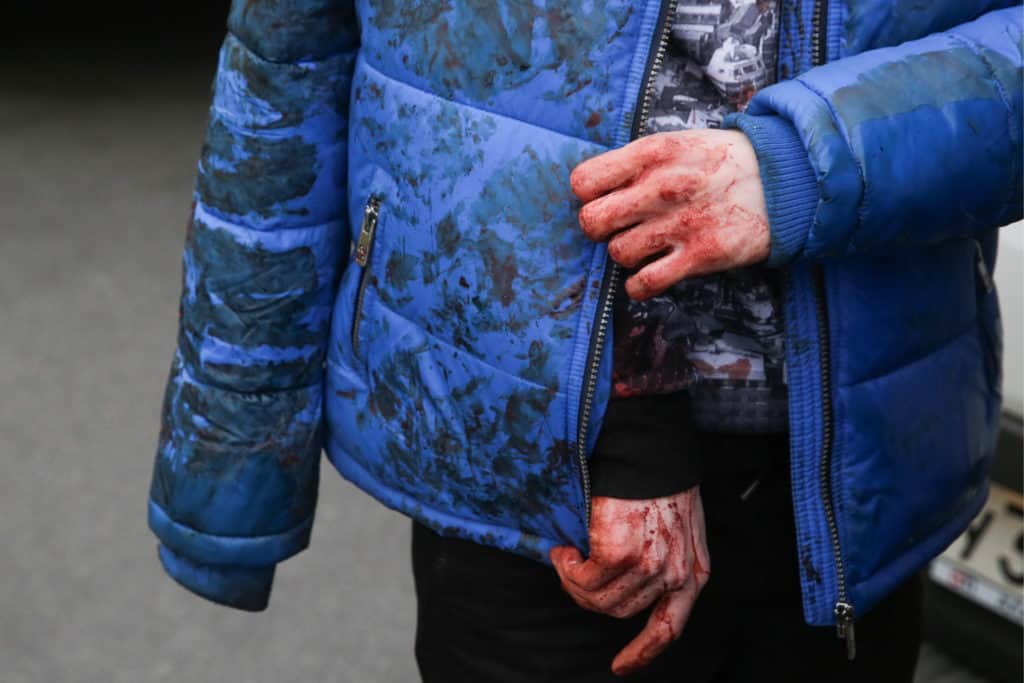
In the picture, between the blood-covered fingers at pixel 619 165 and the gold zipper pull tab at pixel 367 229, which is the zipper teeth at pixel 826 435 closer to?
the blood-covered fingers at pixel 619 165

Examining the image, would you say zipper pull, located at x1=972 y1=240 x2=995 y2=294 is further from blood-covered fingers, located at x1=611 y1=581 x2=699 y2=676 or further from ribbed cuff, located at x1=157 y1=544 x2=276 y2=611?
ribbed cuff, located at x1=157 y1=544 x2=276 y2=611

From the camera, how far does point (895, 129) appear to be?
3.64 feet

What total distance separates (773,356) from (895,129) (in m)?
0.26

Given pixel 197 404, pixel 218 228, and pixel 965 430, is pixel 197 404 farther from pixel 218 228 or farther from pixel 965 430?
pixel 965 430

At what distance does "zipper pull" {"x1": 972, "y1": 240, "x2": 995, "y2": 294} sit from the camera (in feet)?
4.61

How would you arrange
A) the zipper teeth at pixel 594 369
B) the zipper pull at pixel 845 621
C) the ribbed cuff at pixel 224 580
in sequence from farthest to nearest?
the ribbed cuff at pixel 224 580, the zipper pull at pixel 845 621, the zipper teeth at pixel 594 369

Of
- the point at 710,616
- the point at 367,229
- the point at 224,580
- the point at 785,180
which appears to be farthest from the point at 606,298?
the point at 224,580

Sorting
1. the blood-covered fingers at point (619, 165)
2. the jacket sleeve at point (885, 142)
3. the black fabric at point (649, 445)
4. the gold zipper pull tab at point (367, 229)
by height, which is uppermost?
the jacket sleeve at point (885, 142)

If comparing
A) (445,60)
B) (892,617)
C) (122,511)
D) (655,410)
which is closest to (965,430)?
(892,617)

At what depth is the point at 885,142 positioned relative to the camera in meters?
1.11

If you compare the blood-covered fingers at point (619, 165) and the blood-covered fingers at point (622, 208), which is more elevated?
the blood-covered fingers at point (619, 165)

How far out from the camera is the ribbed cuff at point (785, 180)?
1116 millimetres

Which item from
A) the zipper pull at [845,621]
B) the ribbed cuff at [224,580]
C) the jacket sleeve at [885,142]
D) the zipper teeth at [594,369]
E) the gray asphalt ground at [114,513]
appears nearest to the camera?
the jacket sleeve at [885,142]

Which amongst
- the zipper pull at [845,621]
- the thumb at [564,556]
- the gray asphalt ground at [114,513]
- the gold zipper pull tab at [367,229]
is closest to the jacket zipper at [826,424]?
the zipper pull at [845,621]
